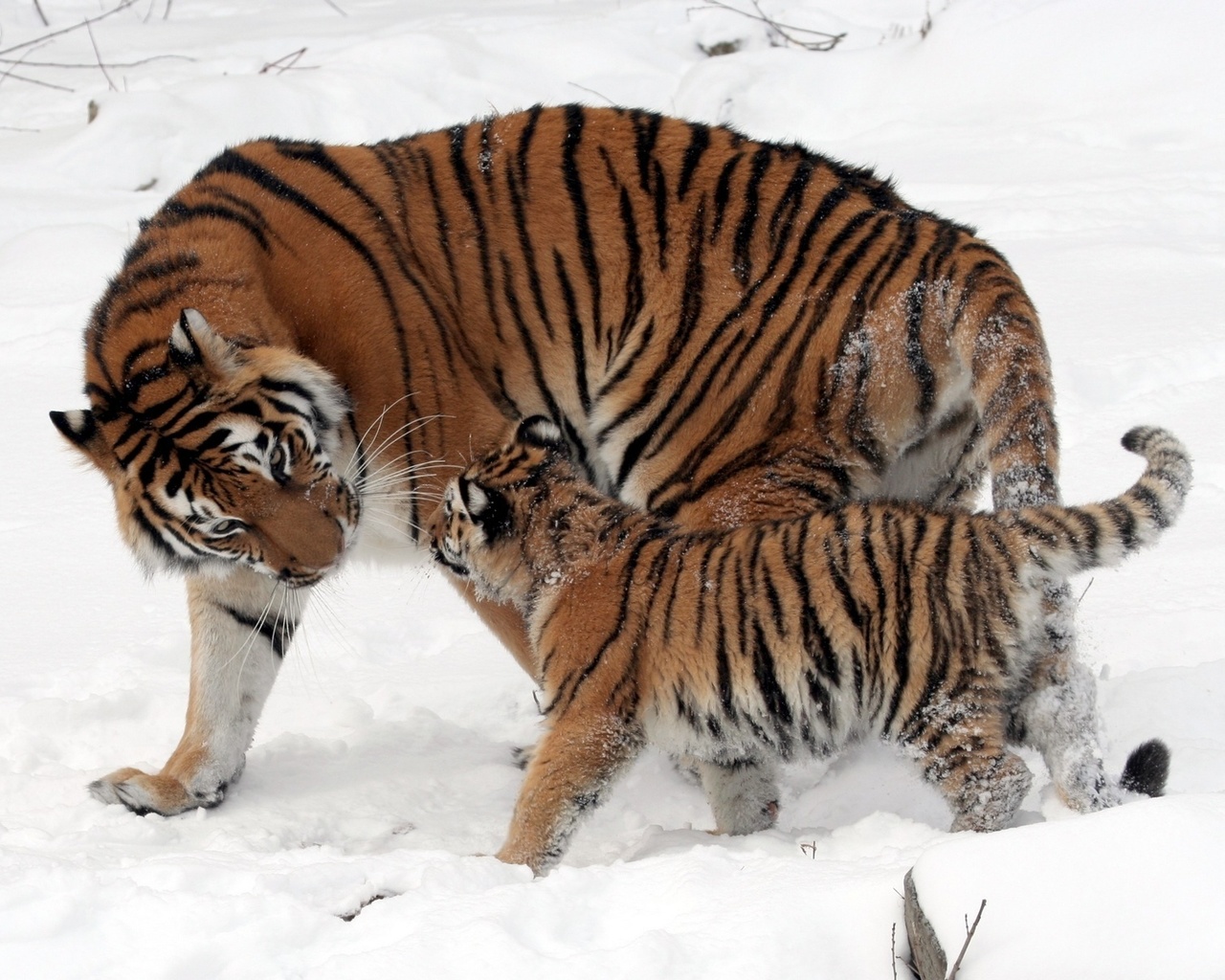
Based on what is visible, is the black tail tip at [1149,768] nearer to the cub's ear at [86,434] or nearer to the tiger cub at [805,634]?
the tiger cub at [805,634]

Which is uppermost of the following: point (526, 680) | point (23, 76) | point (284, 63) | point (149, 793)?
point (149, 793)

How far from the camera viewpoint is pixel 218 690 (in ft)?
12.4

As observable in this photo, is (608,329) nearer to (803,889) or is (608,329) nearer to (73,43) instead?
(803,889)

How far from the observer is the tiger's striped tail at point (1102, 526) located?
9.50 feet

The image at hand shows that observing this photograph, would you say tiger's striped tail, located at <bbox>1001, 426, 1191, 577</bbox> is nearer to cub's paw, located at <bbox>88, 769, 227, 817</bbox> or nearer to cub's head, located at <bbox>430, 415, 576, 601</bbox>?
cub's head, located at <bbox>430, 415, 576, 601</bbox>

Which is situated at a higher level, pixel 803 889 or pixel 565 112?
pixel 565 112

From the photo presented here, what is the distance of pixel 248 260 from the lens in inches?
137

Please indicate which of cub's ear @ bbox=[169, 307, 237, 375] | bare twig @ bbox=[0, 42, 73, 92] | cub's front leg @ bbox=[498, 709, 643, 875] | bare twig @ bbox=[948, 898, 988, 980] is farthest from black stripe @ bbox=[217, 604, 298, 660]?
bare twig @ bbox=[0, 42, 73, 92]

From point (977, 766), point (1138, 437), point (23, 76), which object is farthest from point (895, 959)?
point (23, 76)

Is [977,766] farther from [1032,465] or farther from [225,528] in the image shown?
[225,528]

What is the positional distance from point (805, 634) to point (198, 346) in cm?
148

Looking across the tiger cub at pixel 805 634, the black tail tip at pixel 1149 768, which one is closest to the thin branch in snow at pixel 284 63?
the tiger cub at pixel 805 634

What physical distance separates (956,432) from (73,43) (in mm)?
9628

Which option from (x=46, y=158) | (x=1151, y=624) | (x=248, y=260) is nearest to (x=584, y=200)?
(x=248, y=260)
